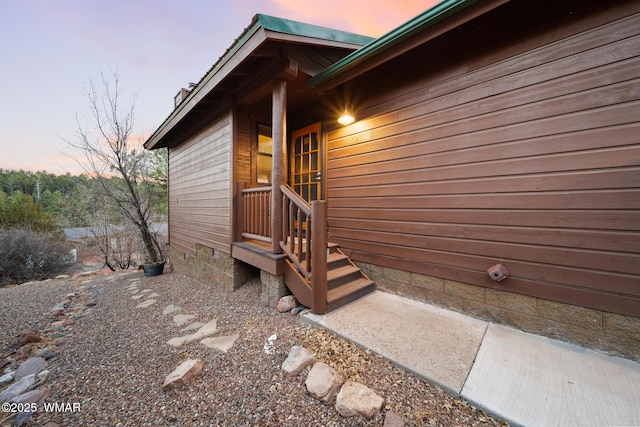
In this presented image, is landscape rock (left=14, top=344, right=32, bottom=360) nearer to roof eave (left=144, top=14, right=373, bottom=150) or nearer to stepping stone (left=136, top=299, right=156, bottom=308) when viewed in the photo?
stepping stone (left=136, top=299, right=156, bottom=308)

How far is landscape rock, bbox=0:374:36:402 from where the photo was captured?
162cm

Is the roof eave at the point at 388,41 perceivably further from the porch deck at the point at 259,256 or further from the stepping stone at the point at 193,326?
the stepping stone at the point at 193,326

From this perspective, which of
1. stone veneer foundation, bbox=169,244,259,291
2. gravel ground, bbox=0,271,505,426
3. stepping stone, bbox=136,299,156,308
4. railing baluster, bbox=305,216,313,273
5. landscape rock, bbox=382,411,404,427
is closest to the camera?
landscape rock, bbox=382,411,404,427

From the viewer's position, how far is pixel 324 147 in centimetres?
364

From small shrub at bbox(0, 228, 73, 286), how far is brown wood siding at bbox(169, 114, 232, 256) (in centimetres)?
464

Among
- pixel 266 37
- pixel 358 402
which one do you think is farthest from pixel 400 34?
pixel 358 402

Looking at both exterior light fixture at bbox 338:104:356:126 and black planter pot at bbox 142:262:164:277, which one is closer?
exterior light fixture at bbox 338:104:356:126

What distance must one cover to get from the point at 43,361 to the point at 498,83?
514 centimetres

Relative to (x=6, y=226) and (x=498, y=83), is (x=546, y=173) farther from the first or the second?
(x=6, y=226)

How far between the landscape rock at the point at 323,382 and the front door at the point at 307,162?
102 inches

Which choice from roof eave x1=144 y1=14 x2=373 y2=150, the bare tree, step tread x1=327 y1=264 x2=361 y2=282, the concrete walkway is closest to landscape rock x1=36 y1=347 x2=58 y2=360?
the concrete walkway

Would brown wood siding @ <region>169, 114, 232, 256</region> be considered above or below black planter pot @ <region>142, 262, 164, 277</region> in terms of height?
above

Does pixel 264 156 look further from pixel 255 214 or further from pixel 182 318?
pixel 182 318

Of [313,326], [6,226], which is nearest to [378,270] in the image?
[313,326]
